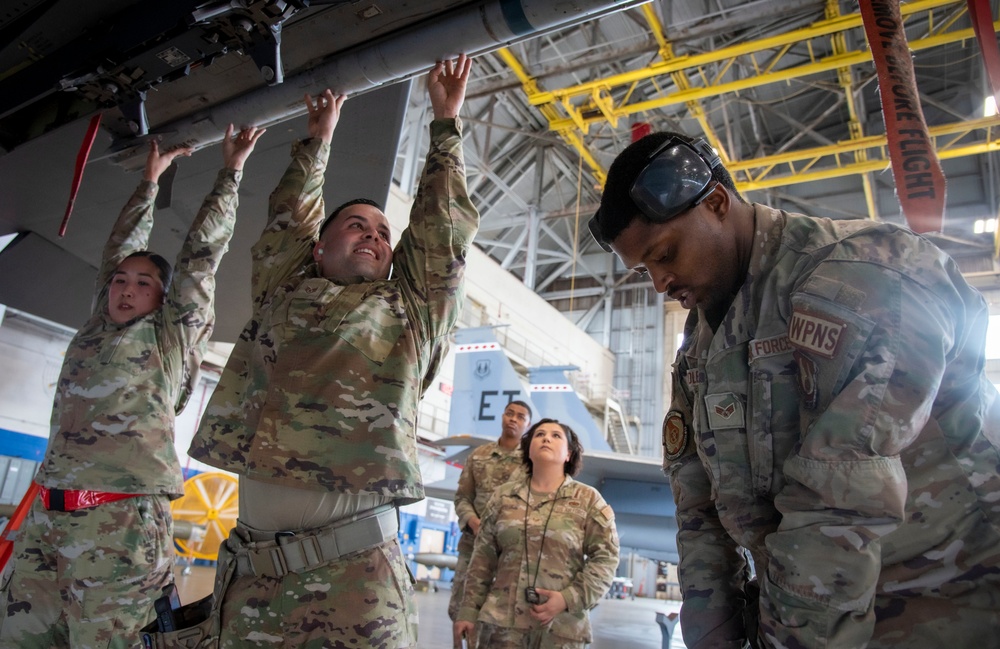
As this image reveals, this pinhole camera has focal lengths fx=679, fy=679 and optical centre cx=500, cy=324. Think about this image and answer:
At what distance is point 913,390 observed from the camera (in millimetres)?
979

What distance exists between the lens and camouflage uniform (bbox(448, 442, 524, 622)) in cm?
494

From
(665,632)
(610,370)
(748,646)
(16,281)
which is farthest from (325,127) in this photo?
(610,370)

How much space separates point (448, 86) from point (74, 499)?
6.89ft

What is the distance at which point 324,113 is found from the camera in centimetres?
279

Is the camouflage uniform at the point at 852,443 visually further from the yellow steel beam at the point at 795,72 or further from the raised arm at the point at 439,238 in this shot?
the yellow steel beam at the point at 795,72

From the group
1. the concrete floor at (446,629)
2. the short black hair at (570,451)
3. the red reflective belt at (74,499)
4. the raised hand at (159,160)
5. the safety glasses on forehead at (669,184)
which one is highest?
the raised hand at (159,160)

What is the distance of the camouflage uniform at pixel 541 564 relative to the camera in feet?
10.5

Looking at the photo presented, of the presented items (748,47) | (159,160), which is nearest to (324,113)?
(159,160)

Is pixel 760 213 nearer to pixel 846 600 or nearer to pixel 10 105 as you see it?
pixel 846 600

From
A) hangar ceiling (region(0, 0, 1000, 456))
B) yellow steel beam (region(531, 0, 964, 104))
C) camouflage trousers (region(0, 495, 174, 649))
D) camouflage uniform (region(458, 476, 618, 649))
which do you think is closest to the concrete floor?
camouflage uniform (region(458, 476, 618, 649))

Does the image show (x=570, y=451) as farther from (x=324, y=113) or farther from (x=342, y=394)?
(x=342, y=394)

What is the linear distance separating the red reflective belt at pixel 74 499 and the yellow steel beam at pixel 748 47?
12.2 meters

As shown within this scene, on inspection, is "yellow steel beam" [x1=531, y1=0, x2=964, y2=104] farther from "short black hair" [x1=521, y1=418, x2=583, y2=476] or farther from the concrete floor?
"short black hair" [x1=521, y1=418, x2=583, y2=476]

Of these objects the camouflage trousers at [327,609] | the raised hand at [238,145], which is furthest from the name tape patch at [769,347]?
the raised hand at [238,145]
